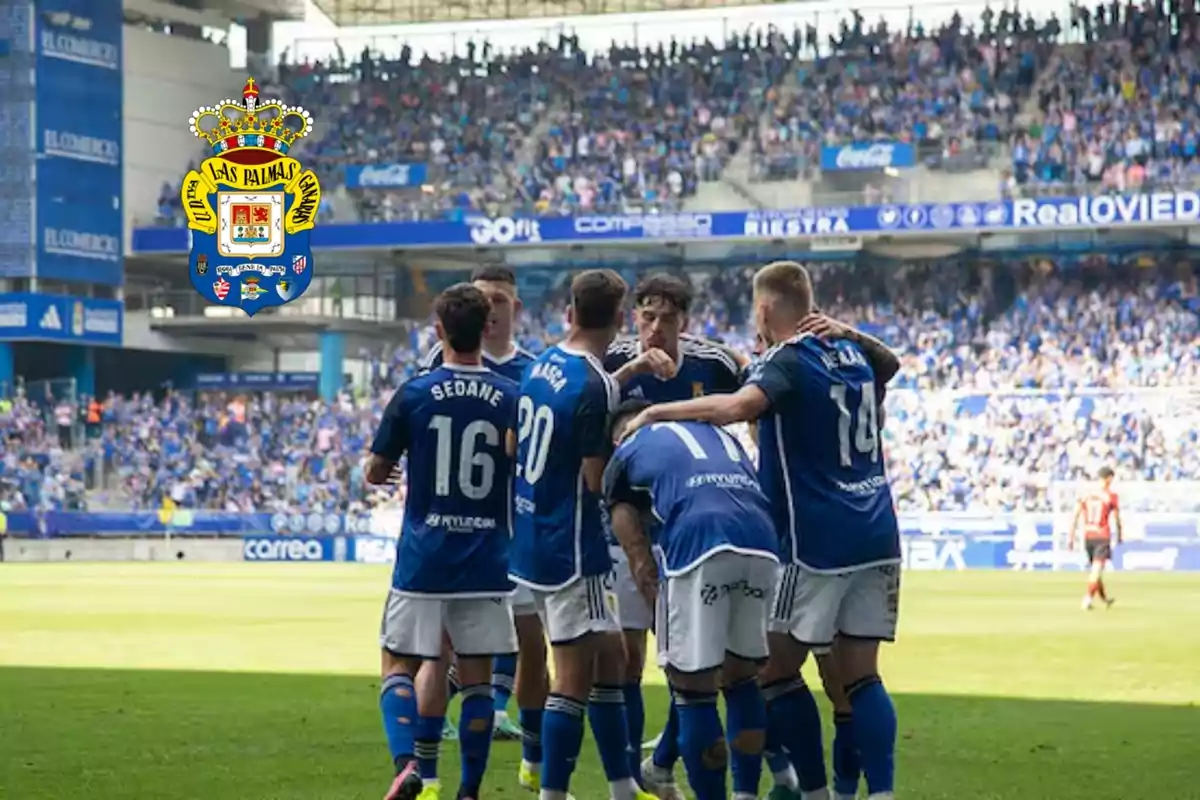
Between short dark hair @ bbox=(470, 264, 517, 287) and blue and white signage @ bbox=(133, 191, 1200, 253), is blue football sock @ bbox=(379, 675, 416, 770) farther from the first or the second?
blue and white signage @ bbox=(133, 191, 1200, 253)

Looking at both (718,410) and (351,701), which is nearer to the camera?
(718,410)

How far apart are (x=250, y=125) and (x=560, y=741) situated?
53.9 meters

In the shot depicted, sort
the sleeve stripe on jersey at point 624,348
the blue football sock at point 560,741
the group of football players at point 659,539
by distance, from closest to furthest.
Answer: the group of football players at point 659,539 < the blue football sock at point 560,741 < the sleeve stripe on jersey at point 624,348

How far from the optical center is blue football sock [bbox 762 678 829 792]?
840 cm

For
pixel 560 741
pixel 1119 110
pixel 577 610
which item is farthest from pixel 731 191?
pixel 560 741

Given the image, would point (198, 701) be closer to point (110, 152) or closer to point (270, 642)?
point (270, 642)

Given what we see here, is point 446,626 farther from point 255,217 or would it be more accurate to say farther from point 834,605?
point 255,217

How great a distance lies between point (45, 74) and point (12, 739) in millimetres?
44359

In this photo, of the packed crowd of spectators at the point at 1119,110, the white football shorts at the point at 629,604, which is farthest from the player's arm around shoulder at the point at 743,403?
the packed crowd of spectators at the point at 1119,110

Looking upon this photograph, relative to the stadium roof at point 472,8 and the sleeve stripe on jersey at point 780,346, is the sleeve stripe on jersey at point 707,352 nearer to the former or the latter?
the sleeve stripe on jersey at point 780,346

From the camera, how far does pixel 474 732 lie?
9148mm

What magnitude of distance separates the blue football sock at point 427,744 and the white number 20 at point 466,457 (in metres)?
1.02

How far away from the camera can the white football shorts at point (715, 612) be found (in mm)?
7980

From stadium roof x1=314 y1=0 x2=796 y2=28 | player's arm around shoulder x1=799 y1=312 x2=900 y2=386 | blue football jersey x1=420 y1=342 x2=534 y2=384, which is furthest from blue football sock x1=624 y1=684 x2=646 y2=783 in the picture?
stadium roof x1=314 y1=0 x2=796 y2=28
